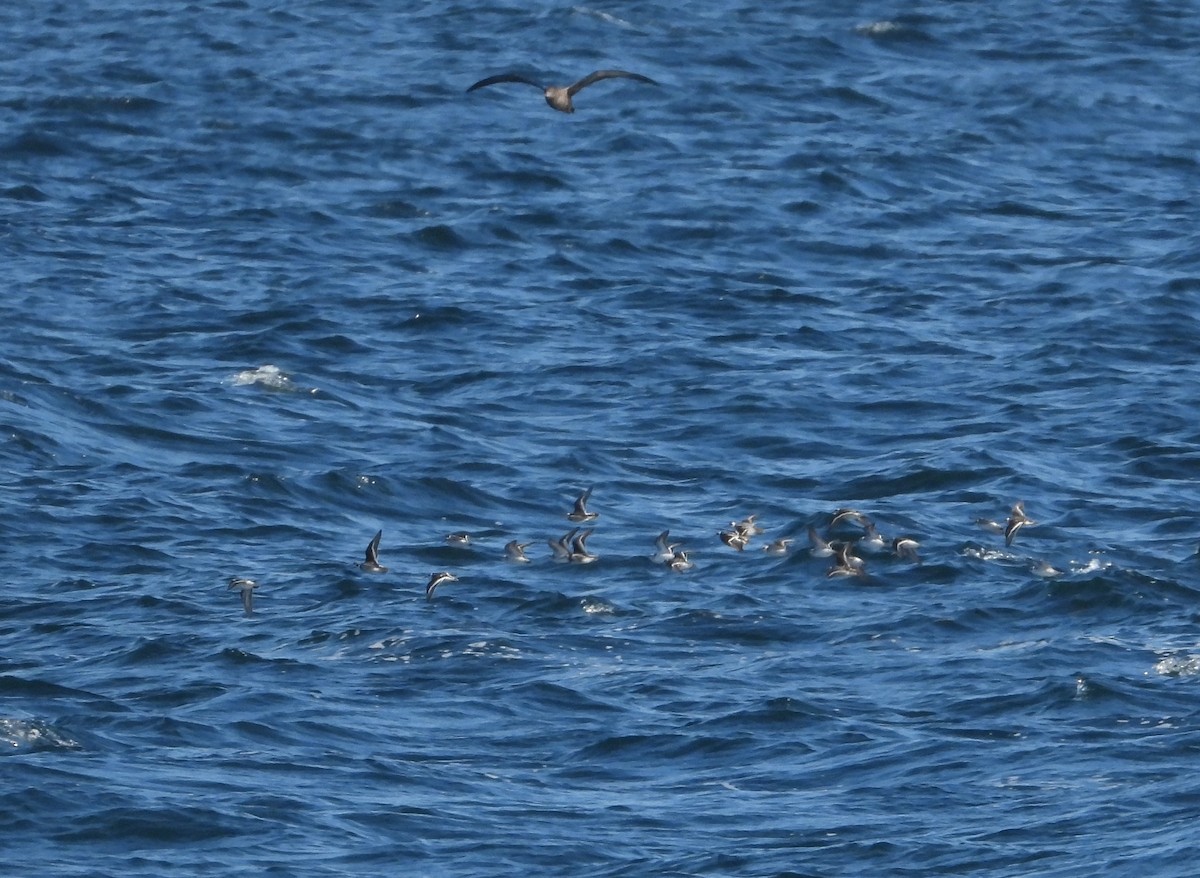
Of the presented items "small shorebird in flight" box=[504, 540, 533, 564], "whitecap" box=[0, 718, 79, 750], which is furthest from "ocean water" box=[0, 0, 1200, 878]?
"small shorebird in flight" box=[504, 540, 533, 564]

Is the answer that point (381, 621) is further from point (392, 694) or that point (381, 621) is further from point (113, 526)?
point (113, 526)

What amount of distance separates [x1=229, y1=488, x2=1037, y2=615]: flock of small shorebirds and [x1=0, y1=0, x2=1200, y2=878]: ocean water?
17 centimetres

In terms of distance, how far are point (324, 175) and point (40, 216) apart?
550 cm

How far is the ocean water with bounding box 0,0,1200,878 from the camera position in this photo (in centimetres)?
2073

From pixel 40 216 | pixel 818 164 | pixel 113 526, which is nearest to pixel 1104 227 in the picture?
pixel 818 164

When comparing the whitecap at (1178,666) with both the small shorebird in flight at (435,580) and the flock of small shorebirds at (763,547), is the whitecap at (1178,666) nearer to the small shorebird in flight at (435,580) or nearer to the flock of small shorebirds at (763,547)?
the flock of small shorebirds at (763,547)

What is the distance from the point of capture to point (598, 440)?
3114 centimetres

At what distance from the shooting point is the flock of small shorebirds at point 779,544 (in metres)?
26.1

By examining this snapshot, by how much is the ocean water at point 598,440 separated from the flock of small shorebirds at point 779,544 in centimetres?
17

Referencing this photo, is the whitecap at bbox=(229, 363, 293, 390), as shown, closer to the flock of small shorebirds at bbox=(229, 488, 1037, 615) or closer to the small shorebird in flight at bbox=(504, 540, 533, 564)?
the flock of small shorebirds at bbox=(229, 488, 1037, 615)

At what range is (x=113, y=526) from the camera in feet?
89.1

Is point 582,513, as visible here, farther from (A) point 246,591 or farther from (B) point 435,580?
(A) point 246,591

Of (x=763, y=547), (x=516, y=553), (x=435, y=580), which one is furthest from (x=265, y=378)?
(x=763, y=547)

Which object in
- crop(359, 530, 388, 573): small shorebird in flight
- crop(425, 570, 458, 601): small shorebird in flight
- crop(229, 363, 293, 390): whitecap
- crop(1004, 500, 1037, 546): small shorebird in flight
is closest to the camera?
crop(425, 570, 458, 601): small shorebird in flight
